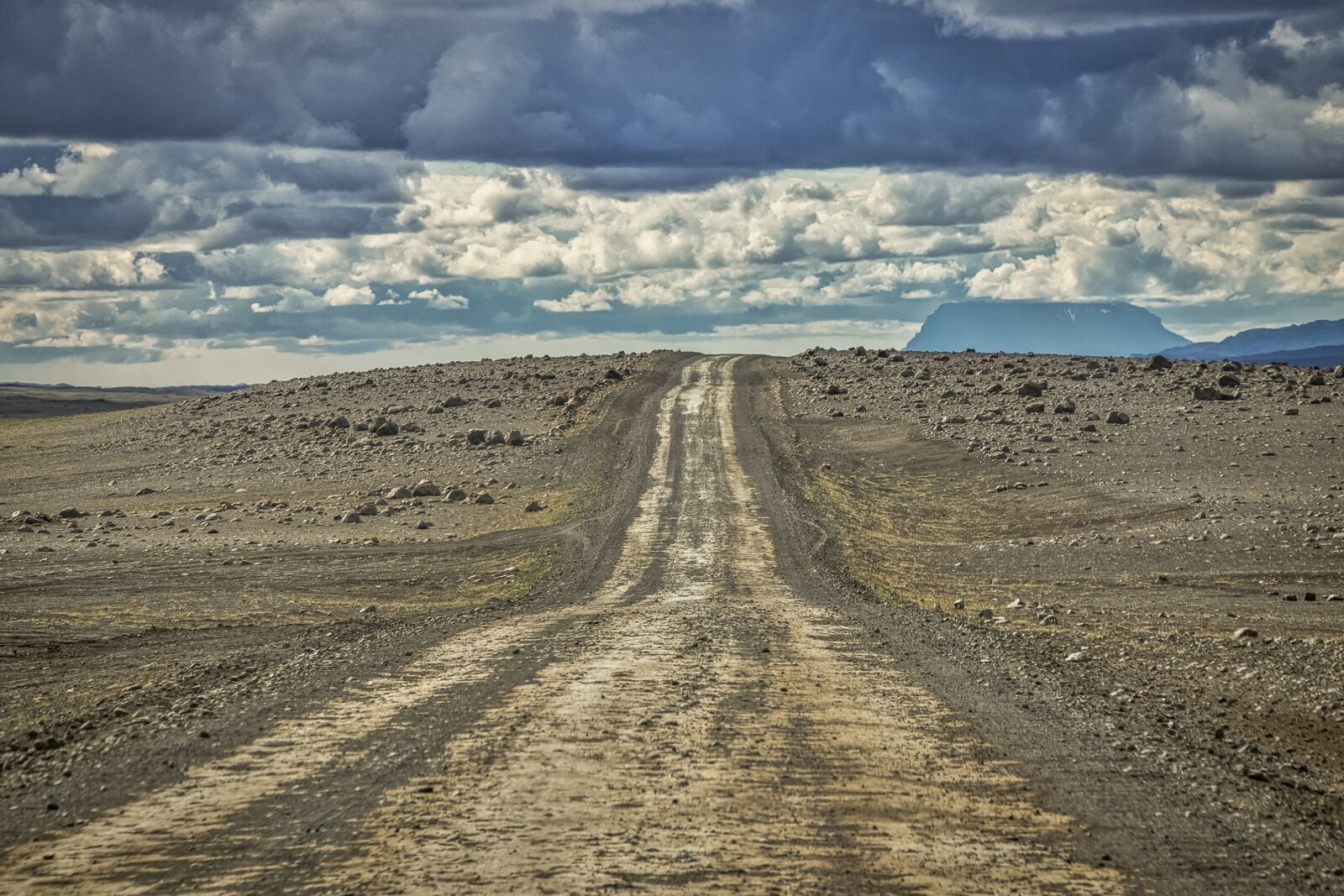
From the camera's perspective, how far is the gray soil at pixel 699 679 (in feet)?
34.6

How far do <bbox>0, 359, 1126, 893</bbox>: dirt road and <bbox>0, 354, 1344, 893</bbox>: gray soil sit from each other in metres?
0.05

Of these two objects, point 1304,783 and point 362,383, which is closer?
point 1304,783

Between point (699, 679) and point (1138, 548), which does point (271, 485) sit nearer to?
point (1138, 548)

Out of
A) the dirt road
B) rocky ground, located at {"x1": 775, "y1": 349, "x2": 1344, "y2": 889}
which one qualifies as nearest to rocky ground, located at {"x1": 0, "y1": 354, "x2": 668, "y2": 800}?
the dirt road

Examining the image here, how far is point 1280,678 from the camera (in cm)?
1830

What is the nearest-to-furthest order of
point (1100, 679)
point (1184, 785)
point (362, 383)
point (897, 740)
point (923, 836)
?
point (923, 836) < point (1184, 785) < point (897, 740) < point (1100, 679) < point (362, 383)

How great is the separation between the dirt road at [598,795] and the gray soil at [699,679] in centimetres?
5

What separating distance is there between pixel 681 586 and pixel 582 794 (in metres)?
15.8

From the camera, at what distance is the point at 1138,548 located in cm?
3136

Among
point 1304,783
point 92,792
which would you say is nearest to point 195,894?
point 92,792

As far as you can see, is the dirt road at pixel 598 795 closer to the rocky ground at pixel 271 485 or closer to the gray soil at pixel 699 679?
the gray soil at pixel 699 679

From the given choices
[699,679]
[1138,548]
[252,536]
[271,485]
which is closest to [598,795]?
[699,679]

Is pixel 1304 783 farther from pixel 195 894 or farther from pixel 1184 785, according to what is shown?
pixel 195 894

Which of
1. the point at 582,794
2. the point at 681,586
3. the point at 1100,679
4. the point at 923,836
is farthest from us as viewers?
the point at 681,586
